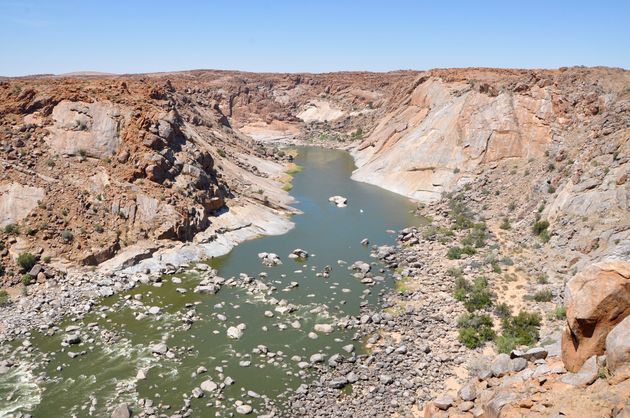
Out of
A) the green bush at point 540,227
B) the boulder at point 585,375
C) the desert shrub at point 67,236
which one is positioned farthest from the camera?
the green bush at point 540,227

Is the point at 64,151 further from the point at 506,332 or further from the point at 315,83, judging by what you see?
the point at 315,83

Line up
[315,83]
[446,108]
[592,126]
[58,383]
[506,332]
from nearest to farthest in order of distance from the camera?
[58,383]
[506,332]
[592,126]
[446,108]
[315,83]

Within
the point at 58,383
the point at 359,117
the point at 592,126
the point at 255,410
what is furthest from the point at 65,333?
the point at 359,117

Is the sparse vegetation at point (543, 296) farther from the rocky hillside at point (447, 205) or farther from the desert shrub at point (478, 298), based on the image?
the desert shrub at point (478, 298)

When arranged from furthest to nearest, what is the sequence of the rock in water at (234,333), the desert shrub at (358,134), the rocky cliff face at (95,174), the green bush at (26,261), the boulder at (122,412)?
the desert shrub at (358,134) < the rocky cliff face at (95,174) < the green bush at (26,261) < the rock in water at (234,333) < the boulder at (122,412)

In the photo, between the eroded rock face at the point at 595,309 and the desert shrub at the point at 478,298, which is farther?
the desert shrub at the point at 478,298

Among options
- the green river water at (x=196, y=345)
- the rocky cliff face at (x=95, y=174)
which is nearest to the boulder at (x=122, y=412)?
the green river water at (x=196, y=345)
